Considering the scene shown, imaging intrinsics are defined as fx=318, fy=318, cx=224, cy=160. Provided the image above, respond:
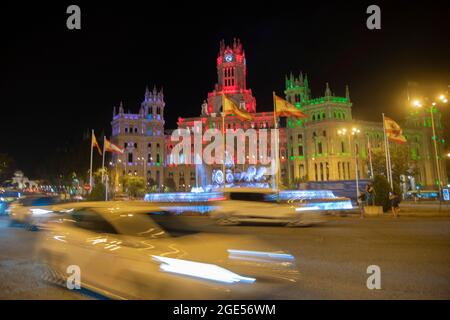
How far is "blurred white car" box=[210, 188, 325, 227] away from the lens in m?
14.1

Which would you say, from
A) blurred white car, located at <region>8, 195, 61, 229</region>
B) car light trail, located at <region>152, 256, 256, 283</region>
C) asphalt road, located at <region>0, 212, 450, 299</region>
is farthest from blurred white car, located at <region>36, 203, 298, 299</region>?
blurred white car, located at <region>8, 195, 61, 229</region>

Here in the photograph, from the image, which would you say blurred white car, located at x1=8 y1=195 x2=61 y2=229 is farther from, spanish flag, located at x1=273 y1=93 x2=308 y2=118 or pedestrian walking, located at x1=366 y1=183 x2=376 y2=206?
spanish flag, located at x1=273 y1=93 x2=308 y2=118

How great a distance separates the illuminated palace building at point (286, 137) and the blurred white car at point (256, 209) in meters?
Answer: 57.6

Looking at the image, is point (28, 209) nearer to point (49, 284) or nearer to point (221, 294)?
point (49, 284)

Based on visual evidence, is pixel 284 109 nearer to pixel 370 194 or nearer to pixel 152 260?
pixel 370 194

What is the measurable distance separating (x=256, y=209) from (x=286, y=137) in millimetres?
74318

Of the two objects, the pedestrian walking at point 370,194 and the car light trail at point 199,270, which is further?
the pedestrian walking at point 370,194

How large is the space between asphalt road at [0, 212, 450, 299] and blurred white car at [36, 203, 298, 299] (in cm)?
44

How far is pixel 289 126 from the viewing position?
81.4m

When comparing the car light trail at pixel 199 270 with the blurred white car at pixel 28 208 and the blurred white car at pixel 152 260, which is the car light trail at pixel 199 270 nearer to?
the blurred white car at pixel 152 260

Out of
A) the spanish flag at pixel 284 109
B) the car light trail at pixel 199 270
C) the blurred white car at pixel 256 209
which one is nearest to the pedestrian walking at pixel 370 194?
the blurred white car at pixel 256 209

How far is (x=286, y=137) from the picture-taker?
86.6 meters

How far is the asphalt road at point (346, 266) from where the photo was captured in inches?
225
